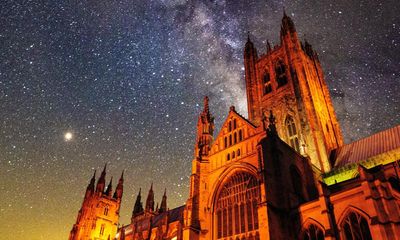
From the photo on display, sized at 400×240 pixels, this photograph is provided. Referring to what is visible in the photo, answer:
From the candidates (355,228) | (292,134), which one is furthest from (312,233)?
(292,134)

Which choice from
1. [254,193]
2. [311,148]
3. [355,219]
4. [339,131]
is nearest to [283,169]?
[254,193]

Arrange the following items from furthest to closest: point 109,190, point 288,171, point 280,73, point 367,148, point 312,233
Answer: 1. point 109,190
2. point 280,73
3. point 367,148
4. point 288,171
5. point 312,233

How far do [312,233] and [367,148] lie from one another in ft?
49.3

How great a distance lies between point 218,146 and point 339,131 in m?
19.9

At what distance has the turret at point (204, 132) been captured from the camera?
28.3 meters

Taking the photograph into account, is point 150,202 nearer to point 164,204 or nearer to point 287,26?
point 164,204

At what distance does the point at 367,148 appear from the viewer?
A: 29797 millimetres

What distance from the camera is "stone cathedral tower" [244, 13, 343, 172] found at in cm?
3381

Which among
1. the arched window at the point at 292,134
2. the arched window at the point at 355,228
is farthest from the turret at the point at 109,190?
the arched window at the point at 355,228

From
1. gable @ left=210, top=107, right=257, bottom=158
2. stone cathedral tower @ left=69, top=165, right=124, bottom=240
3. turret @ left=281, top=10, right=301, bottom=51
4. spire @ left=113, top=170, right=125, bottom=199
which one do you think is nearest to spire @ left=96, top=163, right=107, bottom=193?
stone cathedral tower @ left=69, top=165, right=124, bottom=240

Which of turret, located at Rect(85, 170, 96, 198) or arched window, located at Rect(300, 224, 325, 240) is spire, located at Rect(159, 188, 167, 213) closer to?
turret, located at Rect(85, 170, 96, 198)

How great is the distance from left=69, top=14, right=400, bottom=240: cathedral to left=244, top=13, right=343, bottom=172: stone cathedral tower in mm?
138

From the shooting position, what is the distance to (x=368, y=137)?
31609 mm

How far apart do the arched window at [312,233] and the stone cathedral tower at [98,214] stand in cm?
4358
